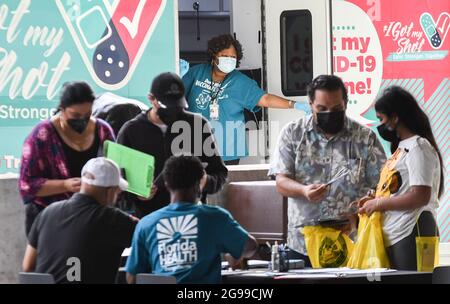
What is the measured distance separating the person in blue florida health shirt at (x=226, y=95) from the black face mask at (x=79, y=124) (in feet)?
11.5

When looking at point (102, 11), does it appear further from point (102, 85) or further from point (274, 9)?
point (274, 9)

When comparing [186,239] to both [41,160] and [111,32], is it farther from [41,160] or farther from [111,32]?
[111,32]

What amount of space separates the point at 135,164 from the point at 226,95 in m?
3.75

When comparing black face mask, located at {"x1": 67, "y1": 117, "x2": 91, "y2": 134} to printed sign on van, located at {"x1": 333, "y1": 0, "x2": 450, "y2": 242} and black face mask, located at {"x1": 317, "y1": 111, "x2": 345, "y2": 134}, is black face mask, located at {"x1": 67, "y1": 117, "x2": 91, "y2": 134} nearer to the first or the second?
black face mask, located at {"x1": 317, "y1": 111, "x2": 345, "y2": 134}

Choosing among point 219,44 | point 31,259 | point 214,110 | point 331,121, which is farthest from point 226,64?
point 31,259

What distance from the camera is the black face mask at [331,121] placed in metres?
7.53

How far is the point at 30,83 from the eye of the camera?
8.99 metres

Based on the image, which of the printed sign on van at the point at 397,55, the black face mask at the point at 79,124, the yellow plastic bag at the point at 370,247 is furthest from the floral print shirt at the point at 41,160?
the printed sign on van at the point at 397,55

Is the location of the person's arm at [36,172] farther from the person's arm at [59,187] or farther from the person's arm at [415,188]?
the person's arm at [415,188]

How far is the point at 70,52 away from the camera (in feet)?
30.3

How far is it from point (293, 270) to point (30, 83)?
291 cm

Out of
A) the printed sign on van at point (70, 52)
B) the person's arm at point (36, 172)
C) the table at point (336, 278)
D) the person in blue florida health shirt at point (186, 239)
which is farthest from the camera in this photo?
the printed sign on van at point (70, 52)

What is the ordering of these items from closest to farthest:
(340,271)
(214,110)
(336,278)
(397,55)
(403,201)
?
(336,278) < (340,271) < (403,201) < (214,110) < (397,55)
